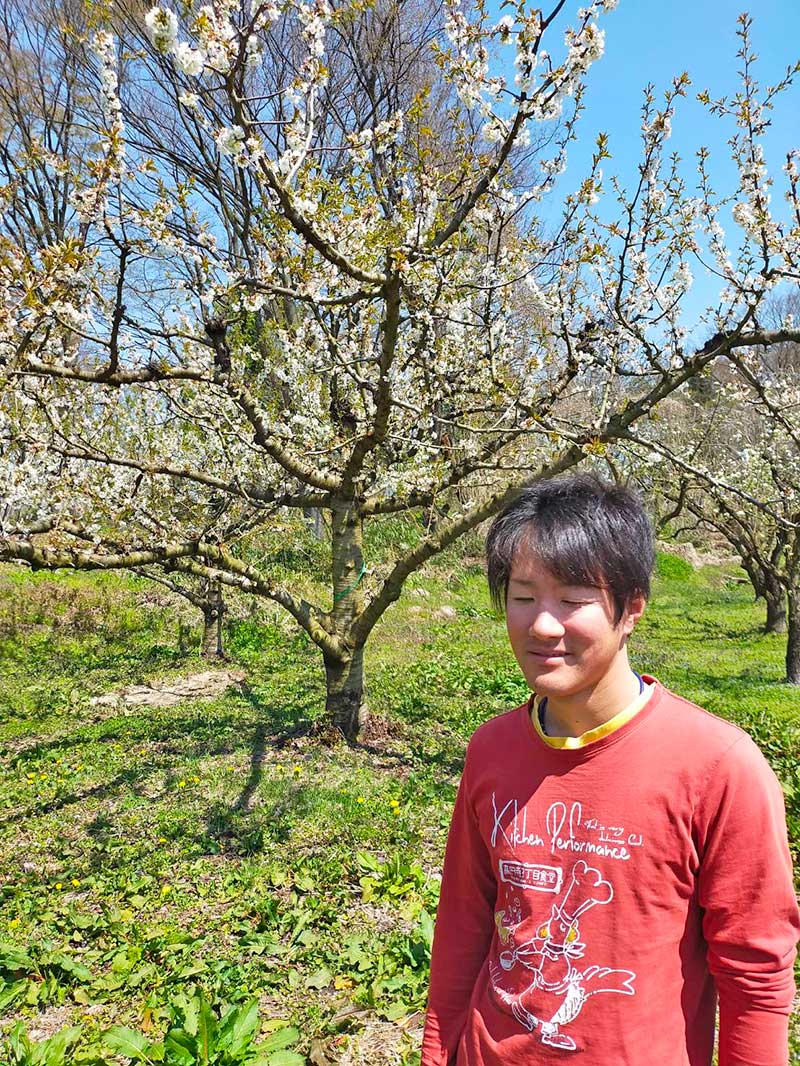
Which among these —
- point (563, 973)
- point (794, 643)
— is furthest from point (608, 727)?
point (794, 643)

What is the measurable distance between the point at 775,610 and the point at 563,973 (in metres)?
12.5

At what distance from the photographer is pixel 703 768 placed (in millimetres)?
1166

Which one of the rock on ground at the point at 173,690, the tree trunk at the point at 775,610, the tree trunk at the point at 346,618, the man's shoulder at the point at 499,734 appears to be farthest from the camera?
the tree trunk at the point at 775,610

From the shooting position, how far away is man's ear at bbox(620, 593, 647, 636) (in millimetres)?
1321

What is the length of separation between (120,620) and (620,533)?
38.4 ft

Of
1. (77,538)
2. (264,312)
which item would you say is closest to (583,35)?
(77,538)

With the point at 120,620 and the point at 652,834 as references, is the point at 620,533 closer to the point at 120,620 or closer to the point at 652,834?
the point at 652,834

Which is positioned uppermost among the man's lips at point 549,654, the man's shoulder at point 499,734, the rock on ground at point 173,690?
the man's lips at point 549,654

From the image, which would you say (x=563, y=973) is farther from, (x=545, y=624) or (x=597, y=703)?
(x=545, y=624)

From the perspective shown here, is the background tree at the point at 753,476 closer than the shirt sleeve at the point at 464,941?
No

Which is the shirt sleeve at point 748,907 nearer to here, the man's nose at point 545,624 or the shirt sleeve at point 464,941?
the man's nose at point 545,624

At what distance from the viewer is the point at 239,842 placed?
181 inches

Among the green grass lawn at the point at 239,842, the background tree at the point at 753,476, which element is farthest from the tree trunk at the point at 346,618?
the background tree at the point at 753,476

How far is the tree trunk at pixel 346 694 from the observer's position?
610 centimetres
